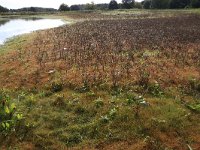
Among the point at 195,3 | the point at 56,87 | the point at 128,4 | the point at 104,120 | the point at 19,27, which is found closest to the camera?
the point at 104,120

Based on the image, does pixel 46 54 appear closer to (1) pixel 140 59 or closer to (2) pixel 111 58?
(2) pixel 111 58

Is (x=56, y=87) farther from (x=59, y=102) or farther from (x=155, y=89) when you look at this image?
(x=155, y=89)

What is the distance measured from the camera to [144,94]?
1465 centimetres

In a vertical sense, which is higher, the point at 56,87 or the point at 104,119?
the point at 56,87

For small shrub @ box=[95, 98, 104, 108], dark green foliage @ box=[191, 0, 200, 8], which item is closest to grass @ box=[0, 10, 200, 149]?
small shrub @ box=[95, 98, 104, 108]

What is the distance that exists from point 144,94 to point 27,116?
469 centimetres

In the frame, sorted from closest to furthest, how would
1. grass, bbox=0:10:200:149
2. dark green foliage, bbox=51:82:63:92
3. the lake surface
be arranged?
grass, bbox=0:10:200:149
dark green foliage, bbox=51:82:63:92
the lake surface

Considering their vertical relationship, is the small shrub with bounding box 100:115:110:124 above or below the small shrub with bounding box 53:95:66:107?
below

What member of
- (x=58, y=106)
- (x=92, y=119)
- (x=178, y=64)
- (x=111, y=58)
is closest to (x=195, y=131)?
(x=92, y=119)

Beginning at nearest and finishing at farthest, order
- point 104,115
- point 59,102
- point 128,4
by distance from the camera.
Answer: point 104,115
point 59,102
point 128,4

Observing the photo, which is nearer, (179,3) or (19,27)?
(19,27)

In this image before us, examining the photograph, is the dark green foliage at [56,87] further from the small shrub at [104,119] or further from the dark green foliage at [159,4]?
the dark green foliage at [159,4]

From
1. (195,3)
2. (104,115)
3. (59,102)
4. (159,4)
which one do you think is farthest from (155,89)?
(159,4)

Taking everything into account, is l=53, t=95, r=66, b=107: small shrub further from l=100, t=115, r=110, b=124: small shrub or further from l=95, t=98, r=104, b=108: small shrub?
l=100, t=115, r=110, b=124: small shrub
